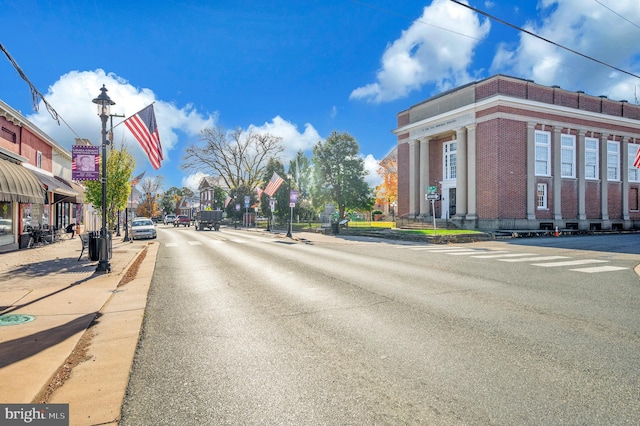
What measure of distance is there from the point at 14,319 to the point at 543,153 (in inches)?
1402

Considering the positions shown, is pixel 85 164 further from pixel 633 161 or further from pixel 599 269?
pixel 633 161

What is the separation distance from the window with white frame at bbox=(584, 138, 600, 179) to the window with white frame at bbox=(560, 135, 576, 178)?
1.64 m

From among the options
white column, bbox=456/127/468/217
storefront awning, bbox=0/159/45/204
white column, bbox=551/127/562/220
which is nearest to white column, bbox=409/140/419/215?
white column, bbox=456/127/468/217

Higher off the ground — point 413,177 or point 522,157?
point 522,157

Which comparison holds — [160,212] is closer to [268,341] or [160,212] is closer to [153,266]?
→ [153,266]

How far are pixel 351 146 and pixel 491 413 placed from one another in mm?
41042

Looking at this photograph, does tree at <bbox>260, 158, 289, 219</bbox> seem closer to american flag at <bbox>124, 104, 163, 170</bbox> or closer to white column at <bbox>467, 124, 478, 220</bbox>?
white column at <bbox>467, 124, 478, 220</bbox>

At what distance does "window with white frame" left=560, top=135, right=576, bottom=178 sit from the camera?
32469 millimetres

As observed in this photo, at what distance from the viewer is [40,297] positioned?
Result: 7.50m

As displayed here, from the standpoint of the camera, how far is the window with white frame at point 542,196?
31250 mm

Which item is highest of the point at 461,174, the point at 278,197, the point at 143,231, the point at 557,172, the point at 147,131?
the point at 557,172

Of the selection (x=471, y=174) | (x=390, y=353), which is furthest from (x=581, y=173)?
(x=390, y=353)

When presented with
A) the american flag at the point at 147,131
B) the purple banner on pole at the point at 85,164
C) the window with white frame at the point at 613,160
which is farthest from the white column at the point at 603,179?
the purple banner on pole at the point at 85,164

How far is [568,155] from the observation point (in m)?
32.8
